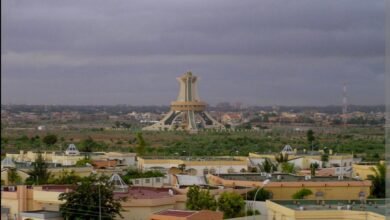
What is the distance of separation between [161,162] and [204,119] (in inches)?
1767

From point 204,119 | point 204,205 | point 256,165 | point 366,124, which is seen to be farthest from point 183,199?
point 366,124

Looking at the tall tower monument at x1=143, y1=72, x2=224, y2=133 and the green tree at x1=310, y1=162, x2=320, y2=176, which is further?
the tall tower monument at x1=143, y1=72, x2=224, y2=133

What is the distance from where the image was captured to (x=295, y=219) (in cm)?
1379

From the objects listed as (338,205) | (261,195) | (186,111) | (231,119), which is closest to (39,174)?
(261,195)

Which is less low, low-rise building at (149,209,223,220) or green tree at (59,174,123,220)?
green tree at (59,174,123,220)

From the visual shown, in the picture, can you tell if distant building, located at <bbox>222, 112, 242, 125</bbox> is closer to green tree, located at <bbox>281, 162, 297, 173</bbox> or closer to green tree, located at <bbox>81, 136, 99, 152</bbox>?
green tree, located at <bbox>81, 136, 99, 152</bbox>

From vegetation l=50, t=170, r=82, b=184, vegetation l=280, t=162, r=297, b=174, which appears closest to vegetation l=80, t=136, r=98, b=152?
vegetation l=280, t=162, r=297, b=174

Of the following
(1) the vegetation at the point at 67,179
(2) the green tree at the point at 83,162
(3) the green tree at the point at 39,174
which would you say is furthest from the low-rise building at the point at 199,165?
(1) the vegetation at the point at 67,179

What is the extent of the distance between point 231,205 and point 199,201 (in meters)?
0.65

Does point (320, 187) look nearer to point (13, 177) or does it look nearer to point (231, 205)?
point (231, 205)

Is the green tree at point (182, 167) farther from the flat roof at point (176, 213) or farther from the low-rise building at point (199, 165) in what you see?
the flat roof at point (176, 213)

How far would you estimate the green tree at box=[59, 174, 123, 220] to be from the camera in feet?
48.0

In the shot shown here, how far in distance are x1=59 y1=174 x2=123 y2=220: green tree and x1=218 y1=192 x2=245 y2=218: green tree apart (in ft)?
7.55

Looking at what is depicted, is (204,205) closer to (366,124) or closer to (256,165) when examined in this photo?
(256,165)
